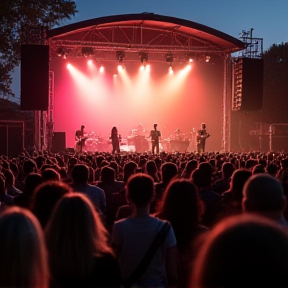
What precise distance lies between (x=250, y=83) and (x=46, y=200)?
20.3 m

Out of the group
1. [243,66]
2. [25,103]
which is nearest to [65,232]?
[25,103]

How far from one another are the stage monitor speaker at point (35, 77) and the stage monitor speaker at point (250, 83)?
850cm

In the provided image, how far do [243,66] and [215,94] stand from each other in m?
7.60

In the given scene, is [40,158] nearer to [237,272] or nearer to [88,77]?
[237,272]

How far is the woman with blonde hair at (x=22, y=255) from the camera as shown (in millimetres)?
1825

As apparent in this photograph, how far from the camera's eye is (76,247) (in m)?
2.51

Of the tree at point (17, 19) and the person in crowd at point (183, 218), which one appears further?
the tree at point (17, 19)

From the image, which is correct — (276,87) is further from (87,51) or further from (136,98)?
(87,51)

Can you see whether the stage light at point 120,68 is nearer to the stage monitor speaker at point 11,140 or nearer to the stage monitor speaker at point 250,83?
the stage monitor speaker at point 11,140

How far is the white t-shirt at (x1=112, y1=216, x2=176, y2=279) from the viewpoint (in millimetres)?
3523

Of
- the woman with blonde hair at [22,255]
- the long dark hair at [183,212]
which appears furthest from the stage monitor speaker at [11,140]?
the woman with blonde hair at [22,255]

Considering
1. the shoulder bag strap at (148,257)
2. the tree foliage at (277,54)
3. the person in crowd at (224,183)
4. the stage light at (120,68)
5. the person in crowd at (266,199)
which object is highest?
the tree foliage at (277,54)

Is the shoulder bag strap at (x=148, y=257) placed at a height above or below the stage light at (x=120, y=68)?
below

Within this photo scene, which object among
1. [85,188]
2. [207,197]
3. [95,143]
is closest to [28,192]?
[85,188]
